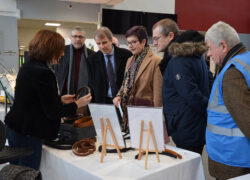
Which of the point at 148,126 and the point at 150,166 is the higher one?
the point at 148,126

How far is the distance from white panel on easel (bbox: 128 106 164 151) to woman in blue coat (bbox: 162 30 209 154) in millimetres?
465

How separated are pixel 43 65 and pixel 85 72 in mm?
1525

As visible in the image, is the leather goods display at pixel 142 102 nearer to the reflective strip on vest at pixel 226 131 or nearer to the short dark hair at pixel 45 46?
the reflective strip on vest at pixel 226 131

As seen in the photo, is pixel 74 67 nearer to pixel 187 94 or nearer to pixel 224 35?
pixel 187 94

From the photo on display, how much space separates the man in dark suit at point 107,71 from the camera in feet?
8.81

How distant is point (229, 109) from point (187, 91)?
1.37 feet

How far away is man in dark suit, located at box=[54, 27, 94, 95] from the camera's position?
3.05 m

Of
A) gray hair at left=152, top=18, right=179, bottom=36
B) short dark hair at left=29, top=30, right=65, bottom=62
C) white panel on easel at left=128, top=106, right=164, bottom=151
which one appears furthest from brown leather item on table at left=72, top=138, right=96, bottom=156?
gray hair at left=152, top=18, right=179, bottom=36

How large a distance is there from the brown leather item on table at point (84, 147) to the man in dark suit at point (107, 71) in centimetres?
104

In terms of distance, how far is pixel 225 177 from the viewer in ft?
4.81

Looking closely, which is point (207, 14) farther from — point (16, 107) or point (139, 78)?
point (16, 107)

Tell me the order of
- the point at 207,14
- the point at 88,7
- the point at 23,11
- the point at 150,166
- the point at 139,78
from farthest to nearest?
the point at 207,14 < the point at 88,7 < the point at 23,11 < the point at 139,78 < the point at 150,166

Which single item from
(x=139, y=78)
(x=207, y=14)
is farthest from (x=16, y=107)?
(x=207, y=14)

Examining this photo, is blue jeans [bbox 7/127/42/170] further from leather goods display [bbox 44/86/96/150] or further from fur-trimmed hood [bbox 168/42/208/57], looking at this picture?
fur-trimmed hood [bbox 168/42/208/57]
